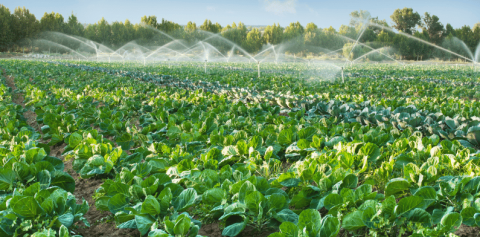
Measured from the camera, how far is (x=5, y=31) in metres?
62.6

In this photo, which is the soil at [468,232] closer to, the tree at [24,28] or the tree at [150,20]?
the tree at [24,28]

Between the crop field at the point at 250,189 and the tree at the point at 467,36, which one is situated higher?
the tree at the point at 467,36

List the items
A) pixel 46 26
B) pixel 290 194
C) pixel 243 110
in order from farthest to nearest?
1. pixel 46 26
2. pixel 243 110
3. pixel 290 194

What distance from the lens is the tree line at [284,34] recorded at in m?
66.2

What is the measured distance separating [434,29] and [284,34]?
1512 inches

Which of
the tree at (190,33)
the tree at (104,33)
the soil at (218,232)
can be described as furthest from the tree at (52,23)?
the soil at (218,232)

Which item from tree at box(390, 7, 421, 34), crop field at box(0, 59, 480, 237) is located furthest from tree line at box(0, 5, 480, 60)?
crop field at box(0, 59, 480, 237)

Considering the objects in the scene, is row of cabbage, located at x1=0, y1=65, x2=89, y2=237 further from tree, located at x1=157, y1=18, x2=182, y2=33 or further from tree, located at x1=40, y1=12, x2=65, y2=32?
tree, located at x1=157, y1=18, x2=182, y2=33

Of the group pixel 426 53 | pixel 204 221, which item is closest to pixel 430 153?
pixel 204 221

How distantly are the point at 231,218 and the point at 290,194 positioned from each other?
1.99ft

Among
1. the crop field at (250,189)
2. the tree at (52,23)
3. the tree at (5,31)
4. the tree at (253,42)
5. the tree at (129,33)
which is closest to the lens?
the crop field at (250,189)

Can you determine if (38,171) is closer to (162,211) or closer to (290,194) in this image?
(162,211)

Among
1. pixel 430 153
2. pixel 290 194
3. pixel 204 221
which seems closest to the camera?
pixel 204 221

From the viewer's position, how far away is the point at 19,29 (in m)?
65.6
